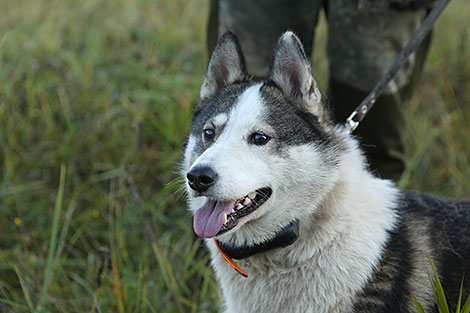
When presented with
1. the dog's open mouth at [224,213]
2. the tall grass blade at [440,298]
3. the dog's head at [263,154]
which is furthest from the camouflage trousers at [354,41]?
the tall grass blade at [440,298]

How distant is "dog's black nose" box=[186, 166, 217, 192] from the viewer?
1.93 m

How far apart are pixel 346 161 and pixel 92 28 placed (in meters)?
4.06

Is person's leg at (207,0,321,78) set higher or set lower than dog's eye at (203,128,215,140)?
higher

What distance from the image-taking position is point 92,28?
543 cm

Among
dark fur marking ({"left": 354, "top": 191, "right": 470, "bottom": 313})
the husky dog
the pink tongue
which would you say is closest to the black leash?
the husky dog

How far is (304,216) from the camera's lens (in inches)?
83.3

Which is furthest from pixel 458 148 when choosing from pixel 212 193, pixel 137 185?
pixel 212 193

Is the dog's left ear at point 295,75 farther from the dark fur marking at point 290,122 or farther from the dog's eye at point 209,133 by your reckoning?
the dog's eye at point 209,133

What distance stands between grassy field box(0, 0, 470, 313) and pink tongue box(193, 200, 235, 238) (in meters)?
0.70

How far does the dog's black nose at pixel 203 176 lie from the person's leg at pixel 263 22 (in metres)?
1.46

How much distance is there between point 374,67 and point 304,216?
1.38 meters

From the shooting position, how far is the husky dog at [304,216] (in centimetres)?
200

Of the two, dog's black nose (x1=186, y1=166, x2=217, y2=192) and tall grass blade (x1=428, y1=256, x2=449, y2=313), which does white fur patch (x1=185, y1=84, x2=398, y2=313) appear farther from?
tall grass blade (x1=428, y1=256, x2=449, y2=313)

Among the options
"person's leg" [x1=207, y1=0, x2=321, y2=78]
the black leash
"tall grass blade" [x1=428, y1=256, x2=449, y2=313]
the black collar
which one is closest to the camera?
"tall grass blade" [x1=428, y1=256, x2=449, y2=313]
